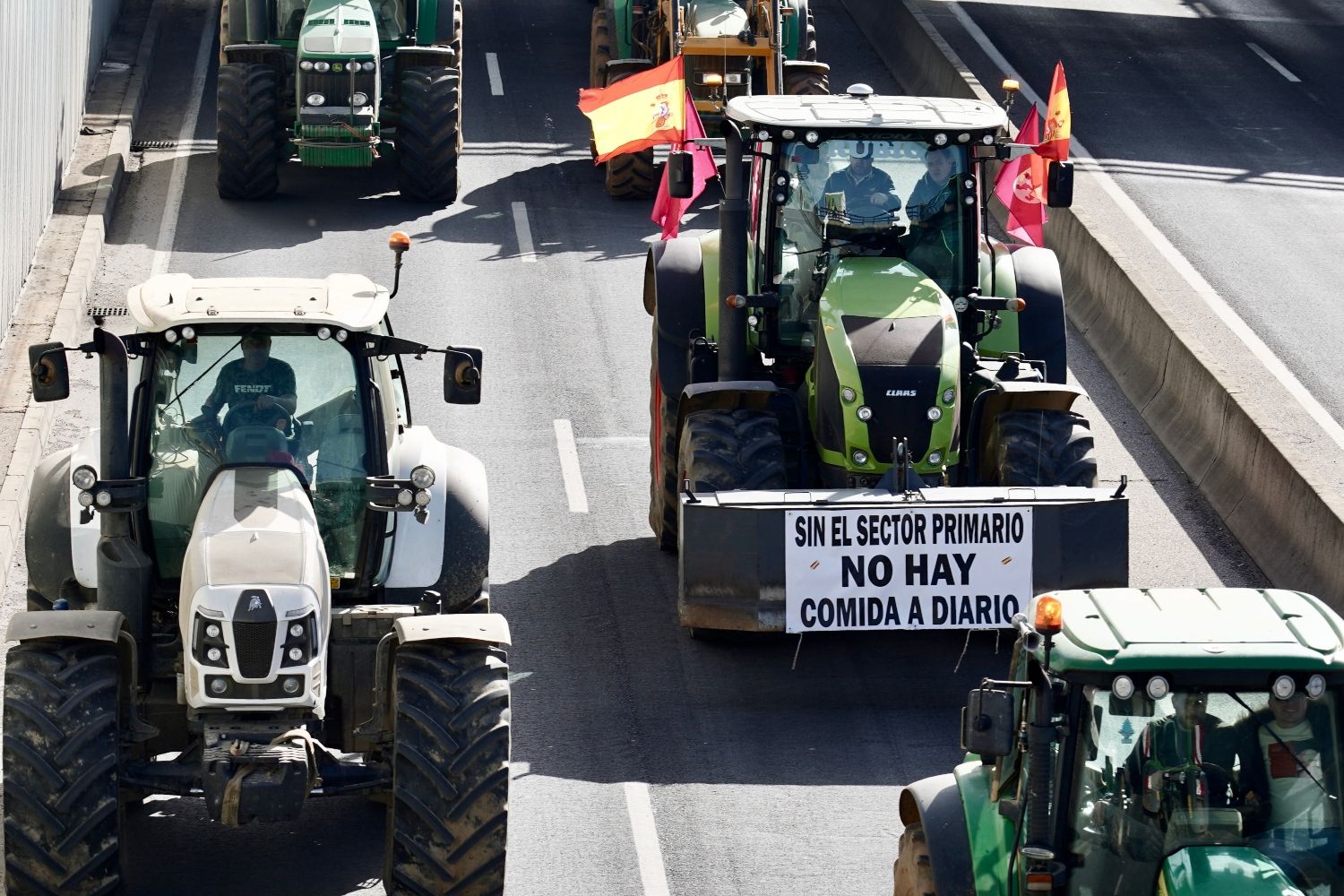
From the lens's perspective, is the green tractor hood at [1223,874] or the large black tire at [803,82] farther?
the large black tire at [803,82]

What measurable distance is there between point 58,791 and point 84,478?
1.37 meters

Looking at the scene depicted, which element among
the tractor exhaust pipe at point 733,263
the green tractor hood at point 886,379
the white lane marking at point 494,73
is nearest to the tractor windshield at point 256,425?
the green tractor hood at point 886,379

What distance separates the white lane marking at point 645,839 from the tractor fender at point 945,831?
2.05 meters

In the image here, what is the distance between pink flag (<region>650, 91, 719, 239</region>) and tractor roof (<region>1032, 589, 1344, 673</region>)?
23.7 feet

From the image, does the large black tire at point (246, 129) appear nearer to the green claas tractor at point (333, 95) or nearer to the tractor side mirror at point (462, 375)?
the green claas tractor at point (333, 95)

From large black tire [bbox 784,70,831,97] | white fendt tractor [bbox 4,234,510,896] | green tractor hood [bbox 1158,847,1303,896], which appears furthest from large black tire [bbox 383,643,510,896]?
large black tire [bbox 784,70,831,97]

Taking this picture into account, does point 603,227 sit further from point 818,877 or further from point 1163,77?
point 818,877

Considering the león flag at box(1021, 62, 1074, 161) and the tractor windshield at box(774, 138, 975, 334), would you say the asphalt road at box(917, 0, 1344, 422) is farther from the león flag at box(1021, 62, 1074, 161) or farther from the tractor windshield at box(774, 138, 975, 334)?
the tractor windshield at box(774, 138, 975, 334)

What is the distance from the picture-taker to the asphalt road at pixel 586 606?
10.7 metres

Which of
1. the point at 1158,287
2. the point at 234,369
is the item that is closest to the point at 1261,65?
the point at 1158,287

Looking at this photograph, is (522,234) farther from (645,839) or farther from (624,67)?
(645,839)

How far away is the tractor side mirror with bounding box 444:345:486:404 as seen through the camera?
34.0 ft

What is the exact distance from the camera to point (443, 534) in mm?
10727

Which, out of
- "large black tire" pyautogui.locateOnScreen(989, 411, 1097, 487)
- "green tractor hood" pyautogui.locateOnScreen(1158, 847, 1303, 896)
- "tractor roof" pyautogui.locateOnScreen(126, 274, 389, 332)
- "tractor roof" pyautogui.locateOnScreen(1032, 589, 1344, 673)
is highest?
"tractor roof" pyautogui.locateOnScreen(126, 274, 389, 332)
